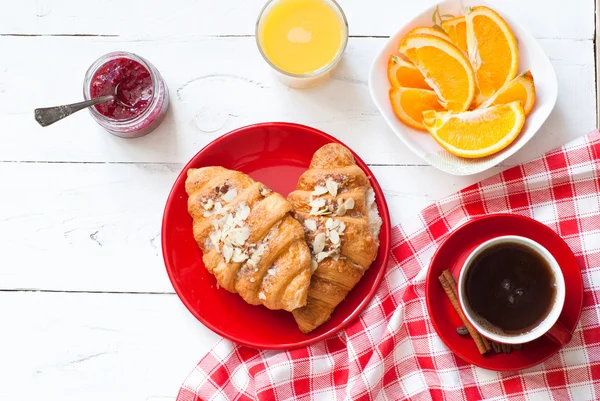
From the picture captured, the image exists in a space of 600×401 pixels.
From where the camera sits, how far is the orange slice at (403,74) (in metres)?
1.77

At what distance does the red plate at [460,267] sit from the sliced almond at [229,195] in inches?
20.6

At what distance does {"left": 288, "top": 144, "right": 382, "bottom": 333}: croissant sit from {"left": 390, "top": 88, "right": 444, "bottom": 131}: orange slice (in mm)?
182

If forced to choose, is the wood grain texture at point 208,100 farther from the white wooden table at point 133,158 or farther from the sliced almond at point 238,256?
the sliced almond at point 238,256

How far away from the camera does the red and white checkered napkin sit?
1751 millimetres

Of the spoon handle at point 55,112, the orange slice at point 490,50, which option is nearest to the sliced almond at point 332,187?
the orange slice at point 490,50

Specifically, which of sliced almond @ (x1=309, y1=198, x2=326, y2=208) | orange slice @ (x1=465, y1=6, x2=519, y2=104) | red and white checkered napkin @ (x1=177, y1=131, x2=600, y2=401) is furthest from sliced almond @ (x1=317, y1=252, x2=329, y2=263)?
orange slice @ (x1=465, y1=6, x2=519, y2=104)

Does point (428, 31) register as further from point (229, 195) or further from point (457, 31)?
point (229, 195)

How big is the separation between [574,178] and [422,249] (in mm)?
438

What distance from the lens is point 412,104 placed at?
178 centimetres

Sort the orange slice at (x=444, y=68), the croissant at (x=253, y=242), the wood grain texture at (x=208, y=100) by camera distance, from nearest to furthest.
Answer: the croissant at (x=253, y=242), the orange slice at (x=444, y=68), the wood grain texture at (x=208, y=100)

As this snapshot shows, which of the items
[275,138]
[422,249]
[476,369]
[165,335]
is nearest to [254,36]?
[275,138]

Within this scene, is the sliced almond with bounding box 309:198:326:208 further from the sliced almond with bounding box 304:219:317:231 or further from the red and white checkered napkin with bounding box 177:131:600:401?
the red and white checkered napkin with bounding box 177:131:600:401

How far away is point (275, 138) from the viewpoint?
1.84m

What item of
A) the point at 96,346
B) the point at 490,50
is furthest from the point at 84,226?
the point at 490,50
